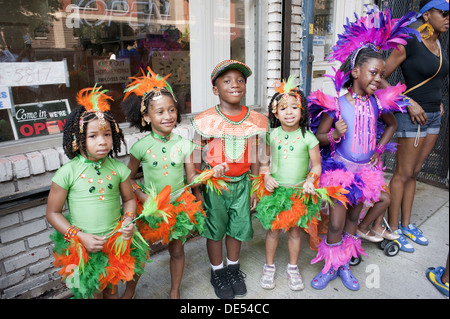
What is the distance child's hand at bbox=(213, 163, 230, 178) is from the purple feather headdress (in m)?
1.34

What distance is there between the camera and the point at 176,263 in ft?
8.66

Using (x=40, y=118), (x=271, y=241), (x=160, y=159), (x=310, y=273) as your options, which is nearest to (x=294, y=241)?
(x=271, y=241)

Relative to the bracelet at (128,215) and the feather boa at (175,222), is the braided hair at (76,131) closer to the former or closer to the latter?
the bracelet at (128,215)

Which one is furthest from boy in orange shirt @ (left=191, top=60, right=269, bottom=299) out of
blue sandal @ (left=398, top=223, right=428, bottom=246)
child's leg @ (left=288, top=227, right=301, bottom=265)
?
blue sandal @ (left=398, top=223, right=428, bottom=246)

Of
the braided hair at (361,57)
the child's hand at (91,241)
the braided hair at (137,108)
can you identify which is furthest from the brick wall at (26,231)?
the braided hair at (361,57)

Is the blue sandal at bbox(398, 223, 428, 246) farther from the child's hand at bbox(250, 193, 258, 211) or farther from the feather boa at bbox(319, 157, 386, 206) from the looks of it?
the child's hand at bbox(250, 193, 258, 211)

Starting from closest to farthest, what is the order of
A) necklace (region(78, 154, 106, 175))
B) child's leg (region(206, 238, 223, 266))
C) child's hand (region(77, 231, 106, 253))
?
child's hand (region(77, 231, 106, 253)) → necklace (region(78, 154, 106, 175)) → child's leg (region(206, 238, 223, 266))

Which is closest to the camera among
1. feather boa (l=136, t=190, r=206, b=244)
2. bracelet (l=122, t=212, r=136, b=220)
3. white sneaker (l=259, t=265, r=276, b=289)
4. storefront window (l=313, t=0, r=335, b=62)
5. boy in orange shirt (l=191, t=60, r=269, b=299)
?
bracelet (l=122, t=212, r=136, b=220)

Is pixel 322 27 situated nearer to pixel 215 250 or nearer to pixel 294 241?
pixel 294 241

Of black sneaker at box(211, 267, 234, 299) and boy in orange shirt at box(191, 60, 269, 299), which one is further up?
boy in orange shirt at box(191, 60, 269, 299)

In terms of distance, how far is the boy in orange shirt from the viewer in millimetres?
2588

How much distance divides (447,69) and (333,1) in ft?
7.30

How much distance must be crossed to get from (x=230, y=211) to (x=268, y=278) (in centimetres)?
71
